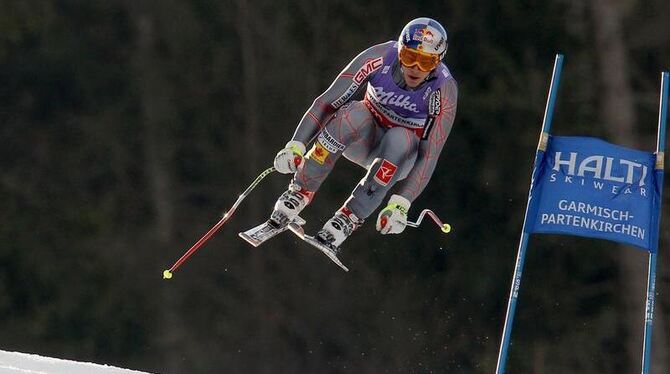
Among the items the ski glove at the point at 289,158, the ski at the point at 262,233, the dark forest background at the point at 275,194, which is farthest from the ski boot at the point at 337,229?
the dark forest background at the point at 275,194

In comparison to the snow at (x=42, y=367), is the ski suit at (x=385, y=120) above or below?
above

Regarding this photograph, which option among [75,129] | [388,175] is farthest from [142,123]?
[388,175]

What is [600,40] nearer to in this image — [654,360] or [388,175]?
[654,360]

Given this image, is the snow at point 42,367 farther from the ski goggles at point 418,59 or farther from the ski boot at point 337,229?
the ski goggles at point 418,59

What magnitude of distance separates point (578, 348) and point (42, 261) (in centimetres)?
588

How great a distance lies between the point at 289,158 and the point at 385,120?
24.8 inches

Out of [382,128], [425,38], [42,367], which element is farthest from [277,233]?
[42,367]

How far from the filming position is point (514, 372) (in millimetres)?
16438

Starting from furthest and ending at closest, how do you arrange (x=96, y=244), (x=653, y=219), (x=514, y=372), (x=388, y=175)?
(x=96, y=244) < (x=514, y=372) < (x=388, y=175) < (x=653, y=219)

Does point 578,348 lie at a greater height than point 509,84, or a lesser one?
lesser

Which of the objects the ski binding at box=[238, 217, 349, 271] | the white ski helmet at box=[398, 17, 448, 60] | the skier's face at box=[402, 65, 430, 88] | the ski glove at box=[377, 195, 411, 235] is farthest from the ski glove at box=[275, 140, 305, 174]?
the white ski helmet at box=[398, 17, 448, 60]

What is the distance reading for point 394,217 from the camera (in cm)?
862

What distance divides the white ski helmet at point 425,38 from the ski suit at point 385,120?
0.17 metres

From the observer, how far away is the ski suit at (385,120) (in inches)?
A: 339
